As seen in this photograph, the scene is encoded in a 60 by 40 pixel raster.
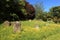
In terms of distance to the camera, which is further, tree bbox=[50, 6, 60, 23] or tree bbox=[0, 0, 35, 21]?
tree bbox=[50, 6, 60, 23]

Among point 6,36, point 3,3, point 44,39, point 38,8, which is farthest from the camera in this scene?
point 38,8

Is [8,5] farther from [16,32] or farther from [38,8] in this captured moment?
[38,8]

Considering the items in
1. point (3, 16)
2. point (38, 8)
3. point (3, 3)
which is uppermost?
point (3, 3)

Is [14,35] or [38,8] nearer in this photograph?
[14,35]

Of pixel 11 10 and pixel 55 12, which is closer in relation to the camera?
pixel 11 10

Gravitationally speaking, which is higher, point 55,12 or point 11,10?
point 11,10

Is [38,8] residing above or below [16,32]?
below

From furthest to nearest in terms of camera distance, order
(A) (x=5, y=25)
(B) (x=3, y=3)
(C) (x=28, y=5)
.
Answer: (C) (x=28, y=5) → (B) (x=3, y=3) → (A) (x=5, y=25)

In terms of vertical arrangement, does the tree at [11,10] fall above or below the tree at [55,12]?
above

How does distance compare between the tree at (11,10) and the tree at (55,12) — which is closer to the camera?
the tree at (11,10)

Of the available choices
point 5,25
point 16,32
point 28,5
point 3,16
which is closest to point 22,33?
point 16,32

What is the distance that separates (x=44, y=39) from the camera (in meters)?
11.8

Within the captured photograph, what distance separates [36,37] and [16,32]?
1.77 metres

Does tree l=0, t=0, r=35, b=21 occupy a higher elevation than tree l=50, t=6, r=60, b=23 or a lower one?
higher
